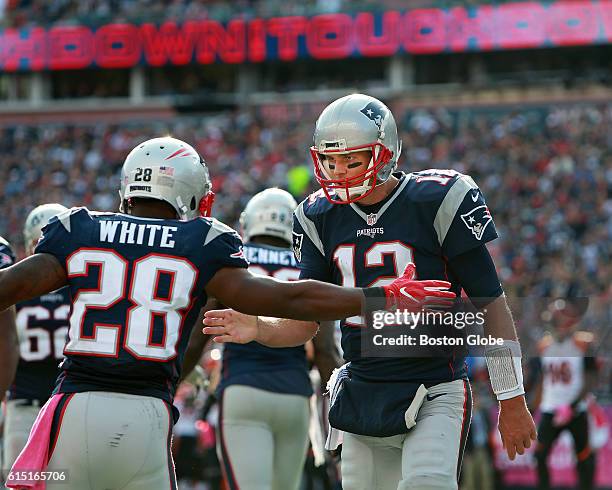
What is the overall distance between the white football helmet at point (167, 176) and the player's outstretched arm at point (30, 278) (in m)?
0.42

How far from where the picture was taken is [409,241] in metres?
3.93

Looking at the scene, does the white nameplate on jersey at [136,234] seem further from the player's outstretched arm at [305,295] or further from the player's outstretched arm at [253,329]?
the player's outstretched arm at [253,329]

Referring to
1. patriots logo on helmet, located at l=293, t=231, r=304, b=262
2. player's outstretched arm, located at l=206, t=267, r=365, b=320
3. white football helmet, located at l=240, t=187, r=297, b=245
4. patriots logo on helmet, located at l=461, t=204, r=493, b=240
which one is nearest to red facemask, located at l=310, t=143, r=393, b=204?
patriots logo on helmet, located at l=293, t=231, r=304, b=262

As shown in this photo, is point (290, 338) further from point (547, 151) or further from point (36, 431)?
point (547, 151)

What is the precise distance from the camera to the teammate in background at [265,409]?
5430mm

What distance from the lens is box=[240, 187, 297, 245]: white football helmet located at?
6.21m

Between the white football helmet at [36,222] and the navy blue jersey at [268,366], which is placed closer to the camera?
the navy blue jersey at [268,366]

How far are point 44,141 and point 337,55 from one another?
8444 mm

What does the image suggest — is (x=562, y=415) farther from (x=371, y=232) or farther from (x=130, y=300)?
(x=130, y=300)

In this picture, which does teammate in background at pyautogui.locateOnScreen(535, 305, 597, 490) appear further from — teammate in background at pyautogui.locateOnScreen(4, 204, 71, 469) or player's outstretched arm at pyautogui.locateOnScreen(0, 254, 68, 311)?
player's outstretched arm at pyautogui.locateOnScreen(0, 254, 68, 311)

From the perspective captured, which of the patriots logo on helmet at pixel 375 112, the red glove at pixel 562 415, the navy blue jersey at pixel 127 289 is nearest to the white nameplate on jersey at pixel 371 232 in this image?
the patriots logo on helmet at pixel 375 112

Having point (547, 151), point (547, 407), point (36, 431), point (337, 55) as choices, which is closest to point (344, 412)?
point (36, 431)

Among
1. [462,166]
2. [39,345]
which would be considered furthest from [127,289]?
[462,166]

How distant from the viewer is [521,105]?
2442cm
